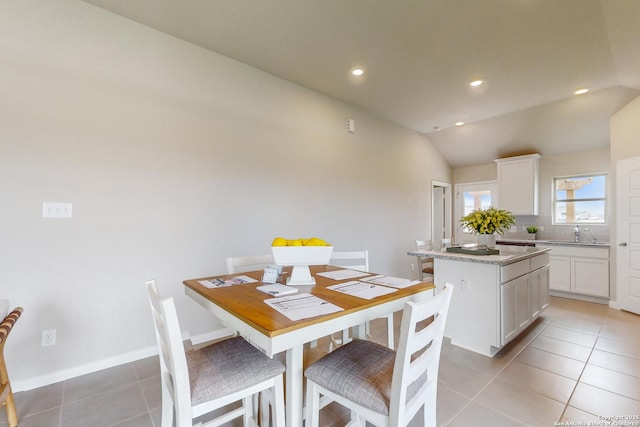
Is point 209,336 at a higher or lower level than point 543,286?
lower

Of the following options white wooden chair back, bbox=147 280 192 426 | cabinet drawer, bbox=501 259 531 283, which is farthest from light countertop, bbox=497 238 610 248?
white wooden chair back, bbox=147 280 192 426

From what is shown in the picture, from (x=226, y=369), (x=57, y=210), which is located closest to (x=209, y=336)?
(x=57, y=210)

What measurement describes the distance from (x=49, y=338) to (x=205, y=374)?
5.68 feet

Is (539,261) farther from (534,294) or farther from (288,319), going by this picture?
(288,319)

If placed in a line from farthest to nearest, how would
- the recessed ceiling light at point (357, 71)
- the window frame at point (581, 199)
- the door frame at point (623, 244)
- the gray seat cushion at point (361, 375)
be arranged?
the window frame at point (581, 199) < the door frame at point (623, 244) < the recessed ceiling light at point (357, 71) < the gray seat cushion at point (361, 375)

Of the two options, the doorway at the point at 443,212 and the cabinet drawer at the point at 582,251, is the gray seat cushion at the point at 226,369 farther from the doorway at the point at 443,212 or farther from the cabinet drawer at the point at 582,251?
the doorway at the point at 443,212

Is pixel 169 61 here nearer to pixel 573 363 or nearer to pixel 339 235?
pixel 339 235

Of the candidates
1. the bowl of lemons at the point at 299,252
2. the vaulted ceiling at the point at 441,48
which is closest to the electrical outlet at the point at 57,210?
the vaulted ceiling at the point at 441,48

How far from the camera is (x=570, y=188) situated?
4844mm

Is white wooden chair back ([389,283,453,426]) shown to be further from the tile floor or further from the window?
the window

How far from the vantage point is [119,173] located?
2322 millimetres

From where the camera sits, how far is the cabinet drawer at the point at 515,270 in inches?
98.4

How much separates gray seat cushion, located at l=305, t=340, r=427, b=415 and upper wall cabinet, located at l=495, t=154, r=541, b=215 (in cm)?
488

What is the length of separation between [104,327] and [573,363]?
150 inches
